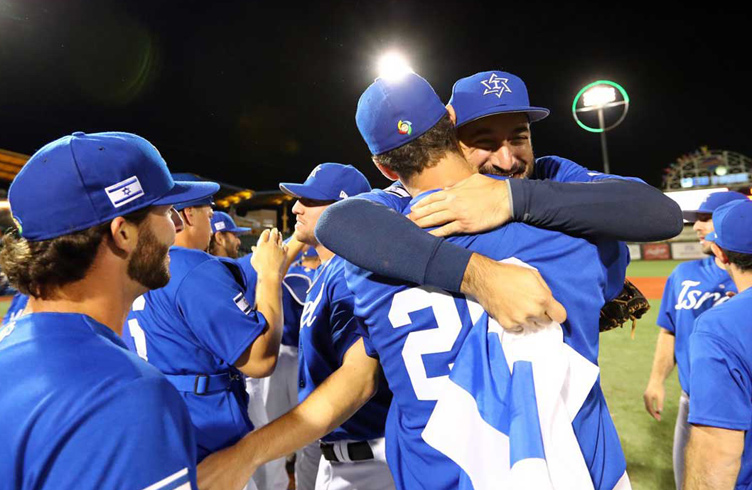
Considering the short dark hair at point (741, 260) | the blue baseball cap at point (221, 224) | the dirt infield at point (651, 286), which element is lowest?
the dirt infield at point (651, 286)

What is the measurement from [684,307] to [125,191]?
368 cm

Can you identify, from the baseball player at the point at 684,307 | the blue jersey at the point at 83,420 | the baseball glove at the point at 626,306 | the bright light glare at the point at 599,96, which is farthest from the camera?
the bright light glare at the point at 599,96

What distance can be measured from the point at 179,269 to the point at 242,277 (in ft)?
1.12

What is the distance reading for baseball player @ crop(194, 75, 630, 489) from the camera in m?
1.12

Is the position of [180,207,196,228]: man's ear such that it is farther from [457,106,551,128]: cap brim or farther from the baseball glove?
the baseball glove

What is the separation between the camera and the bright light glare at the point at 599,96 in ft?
48.5

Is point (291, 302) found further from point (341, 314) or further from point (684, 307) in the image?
point (684, 307)

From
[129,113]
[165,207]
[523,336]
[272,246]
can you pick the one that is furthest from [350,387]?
[129,113]

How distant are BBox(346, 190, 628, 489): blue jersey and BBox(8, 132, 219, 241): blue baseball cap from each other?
71 cm

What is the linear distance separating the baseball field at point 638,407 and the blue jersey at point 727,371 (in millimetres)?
2024

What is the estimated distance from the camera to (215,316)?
201cm

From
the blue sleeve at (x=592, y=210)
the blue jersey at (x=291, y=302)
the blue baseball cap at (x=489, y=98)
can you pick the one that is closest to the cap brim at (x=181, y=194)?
the blue sleeve at (x=592, y=210)

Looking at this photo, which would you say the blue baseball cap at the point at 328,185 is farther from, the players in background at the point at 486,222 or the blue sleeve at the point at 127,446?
the blue sleeve at the point at 127,446

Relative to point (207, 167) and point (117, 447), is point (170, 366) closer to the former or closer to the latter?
point (117, 447)
